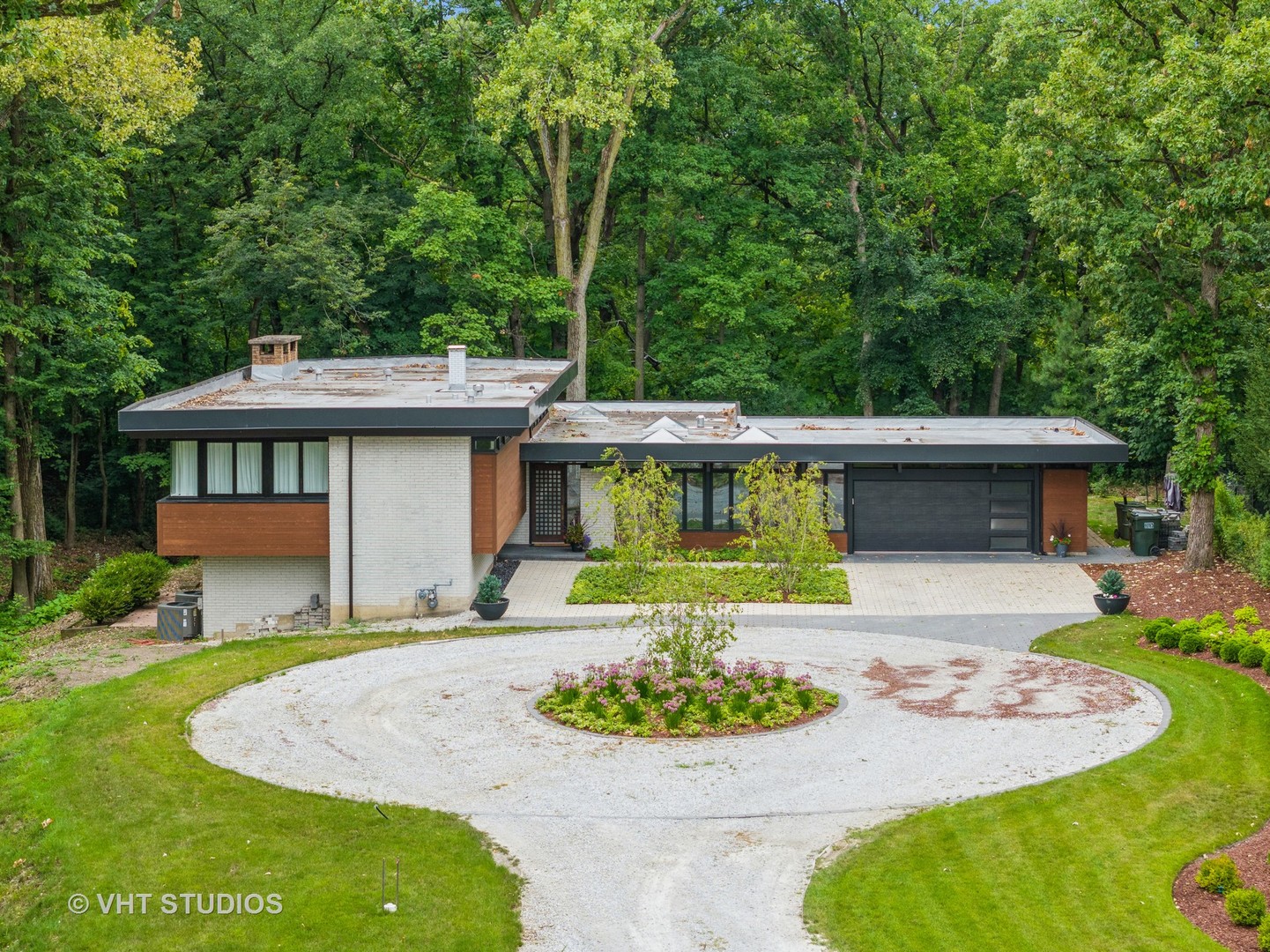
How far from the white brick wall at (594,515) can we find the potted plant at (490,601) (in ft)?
22.3

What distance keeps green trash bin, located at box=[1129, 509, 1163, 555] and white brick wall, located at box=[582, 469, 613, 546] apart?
43.0 ft

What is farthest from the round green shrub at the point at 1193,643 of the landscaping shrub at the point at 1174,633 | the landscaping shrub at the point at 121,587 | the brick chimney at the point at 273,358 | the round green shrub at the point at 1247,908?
the brick chimney at the point at 273,358

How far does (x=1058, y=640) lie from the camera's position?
80.1ft

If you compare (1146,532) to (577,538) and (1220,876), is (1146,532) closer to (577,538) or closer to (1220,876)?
(577,538)

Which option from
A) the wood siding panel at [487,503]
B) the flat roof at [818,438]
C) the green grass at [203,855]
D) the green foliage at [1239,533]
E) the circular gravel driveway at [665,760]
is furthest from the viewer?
the flat roof at [818,438]

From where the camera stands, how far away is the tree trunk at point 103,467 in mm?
44500

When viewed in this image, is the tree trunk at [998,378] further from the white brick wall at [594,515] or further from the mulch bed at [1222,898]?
the mulch bed at [1222,898]

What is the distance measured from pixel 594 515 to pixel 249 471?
30.3 feet

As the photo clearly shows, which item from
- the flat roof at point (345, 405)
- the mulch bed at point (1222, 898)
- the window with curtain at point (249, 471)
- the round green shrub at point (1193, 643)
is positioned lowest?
the mulch bed at point (1222, 898)

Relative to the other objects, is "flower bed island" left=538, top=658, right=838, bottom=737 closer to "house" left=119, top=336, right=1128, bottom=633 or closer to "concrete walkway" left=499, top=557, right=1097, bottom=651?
"concrete walkway" left=499, top=557, right=1097, bottom=651

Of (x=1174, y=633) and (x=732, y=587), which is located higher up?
(x=1174, y=633)

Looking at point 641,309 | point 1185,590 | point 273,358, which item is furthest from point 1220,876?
point 641,309

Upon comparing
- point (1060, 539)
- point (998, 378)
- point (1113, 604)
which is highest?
point (998, 378)

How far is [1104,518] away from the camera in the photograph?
39.6m
